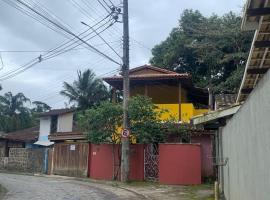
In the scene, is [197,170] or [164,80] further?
[164,80]

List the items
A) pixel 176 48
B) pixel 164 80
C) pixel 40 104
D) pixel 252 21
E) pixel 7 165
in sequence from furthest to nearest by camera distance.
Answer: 1. pixel 40 104
2. pixel 176 48
3. pixel 7 165
4. pixel 164 80
5. pixel 252 21

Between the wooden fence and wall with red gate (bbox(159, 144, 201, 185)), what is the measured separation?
621 cm

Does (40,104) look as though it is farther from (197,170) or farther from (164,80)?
(197,170)

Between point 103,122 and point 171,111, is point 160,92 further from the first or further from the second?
point 103,122

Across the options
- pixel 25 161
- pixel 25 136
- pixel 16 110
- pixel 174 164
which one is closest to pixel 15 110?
pixel 16 110

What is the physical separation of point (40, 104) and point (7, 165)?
3797 centimetres

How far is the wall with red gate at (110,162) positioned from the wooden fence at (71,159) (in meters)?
0.60

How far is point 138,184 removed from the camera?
859 inches

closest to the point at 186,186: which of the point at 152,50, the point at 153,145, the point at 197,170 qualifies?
the point at 197,170

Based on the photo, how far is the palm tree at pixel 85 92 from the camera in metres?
47.9

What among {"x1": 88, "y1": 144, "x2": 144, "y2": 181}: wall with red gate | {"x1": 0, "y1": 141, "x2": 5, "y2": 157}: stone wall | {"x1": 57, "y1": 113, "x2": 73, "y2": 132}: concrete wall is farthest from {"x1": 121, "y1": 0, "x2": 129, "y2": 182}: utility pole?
{"x1": 57, "y1": 113, "x2": 73, "y2": 132}: concrete wall

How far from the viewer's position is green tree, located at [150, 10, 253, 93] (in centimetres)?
3534

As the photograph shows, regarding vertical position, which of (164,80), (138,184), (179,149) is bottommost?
(138,184)

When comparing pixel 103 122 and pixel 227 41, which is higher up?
pixel 227 41
